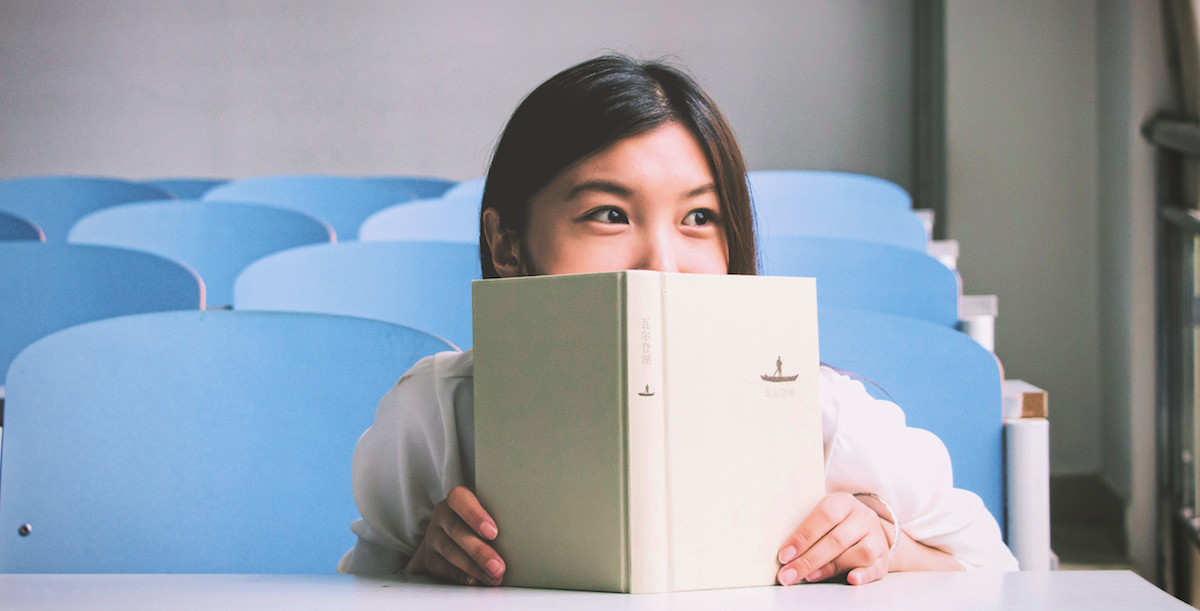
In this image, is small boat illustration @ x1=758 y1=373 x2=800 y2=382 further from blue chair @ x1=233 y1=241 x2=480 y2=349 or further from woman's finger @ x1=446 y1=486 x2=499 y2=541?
blue chair @ x1=233 y1=241 x2=480 y2=349

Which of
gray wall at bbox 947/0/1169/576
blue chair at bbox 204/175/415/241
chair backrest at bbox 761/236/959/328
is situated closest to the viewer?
chair backrest at bbox 761/236/959/328

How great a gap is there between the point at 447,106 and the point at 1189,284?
338 cm

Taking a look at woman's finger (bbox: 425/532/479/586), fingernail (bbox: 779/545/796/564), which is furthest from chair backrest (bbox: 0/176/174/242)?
fingernail (bbox: 779/545/796/564)

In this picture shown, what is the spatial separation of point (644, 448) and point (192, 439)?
24.9 inches

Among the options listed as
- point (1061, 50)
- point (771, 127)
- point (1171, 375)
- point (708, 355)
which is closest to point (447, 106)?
point (771, 127)

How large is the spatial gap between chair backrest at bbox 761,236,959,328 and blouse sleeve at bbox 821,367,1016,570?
0.70m

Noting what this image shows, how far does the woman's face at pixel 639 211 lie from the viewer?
2.90 feet

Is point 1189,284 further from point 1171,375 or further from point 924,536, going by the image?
point 924,536

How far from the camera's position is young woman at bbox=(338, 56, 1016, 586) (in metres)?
0.82

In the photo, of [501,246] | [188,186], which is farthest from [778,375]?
[188,186]

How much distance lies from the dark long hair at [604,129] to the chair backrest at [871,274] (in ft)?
2.00

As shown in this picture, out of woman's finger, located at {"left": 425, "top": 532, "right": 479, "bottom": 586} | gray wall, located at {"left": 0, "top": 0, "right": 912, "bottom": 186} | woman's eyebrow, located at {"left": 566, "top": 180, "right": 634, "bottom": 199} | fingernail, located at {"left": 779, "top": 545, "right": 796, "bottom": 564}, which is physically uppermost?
gray wall, located at {"left": 0, "top": 0, "right": 912, "bottom": 186}

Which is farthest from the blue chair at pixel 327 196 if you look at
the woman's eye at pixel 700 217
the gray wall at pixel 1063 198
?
the woman's eye at pixel 700 217

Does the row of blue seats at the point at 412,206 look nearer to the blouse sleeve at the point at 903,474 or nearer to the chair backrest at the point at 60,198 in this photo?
the chair backrest at the point at 60,198
